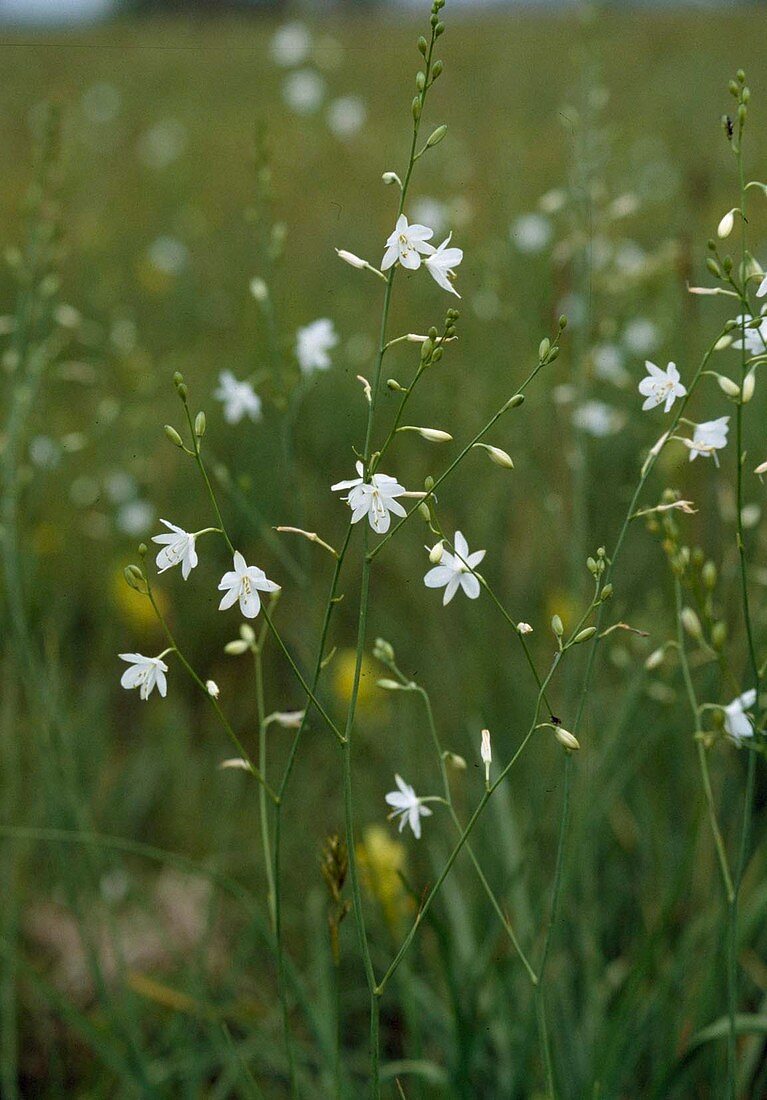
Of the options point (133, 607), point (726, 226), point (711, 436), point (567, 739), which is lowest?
point (567, 739)

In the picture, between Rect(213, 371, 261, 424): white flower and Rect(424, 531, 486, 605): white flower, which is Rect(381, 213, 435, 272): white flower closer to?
Rect(424, 531, 486, 605): white flower

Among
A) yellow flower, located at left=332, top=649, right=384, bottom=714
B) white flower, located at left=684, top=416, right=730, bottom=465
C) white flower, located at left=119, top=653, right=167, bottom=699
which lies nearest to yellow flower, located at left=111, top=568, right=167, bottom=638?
yellow flower, located at left=332, top=649, right=384, bottom=714

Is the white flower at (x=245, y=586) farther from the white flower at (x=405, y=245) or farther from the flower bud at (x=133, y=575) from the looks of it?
the white flower at (x=405, y=245)

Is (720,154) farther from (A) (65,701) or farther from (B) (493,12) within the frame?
(B) (493,12)

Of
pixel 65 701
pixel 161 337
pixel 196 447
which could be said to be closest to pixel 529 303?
pixel 161 337

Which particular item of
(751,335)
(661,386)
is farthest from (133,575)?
(751,335)

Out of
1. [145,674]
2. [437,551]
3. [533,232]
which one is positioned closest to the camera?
[437,551]

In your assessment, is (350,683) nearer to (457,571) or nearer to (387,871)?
(387,871)
